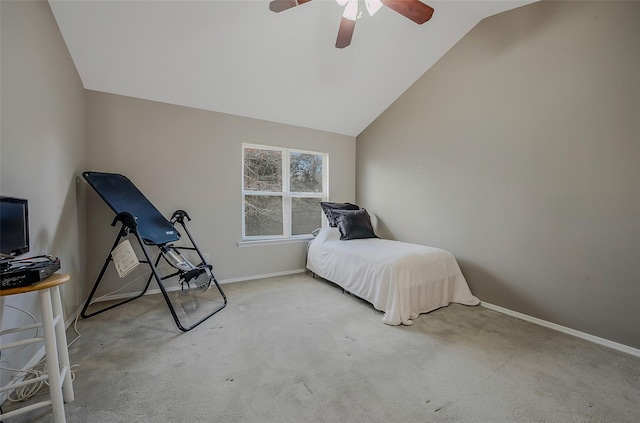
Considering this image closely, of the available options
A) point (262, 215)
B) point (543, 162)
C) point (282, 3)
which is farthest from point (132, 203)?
point (543, 162)

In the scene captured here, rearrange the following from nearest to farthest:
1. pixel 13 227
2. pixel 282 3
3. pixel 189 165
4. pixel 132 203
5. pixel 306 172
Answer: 1. pixel 13 227
2. pixel 282 3
3. pixel 132 203
4. pixel 189 165
5. pixel 306 172

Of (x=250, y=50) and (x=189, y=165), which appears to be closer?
(x=250, y=50)

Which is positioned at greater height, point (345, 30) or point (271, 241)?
point (345, 30)

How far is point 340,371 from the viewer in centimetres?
164

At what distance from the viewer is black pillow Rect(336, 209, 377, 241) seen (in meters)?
3.43

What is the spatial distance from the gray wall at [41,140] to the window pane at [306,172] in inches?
95.6

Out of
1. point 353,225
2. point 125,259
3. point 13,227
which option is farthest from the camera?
point 353,225

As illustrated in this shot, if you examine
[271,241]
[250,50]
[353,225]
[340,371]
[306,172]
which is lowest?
[340,371]

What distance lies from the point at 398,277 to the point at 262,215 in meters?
2.15

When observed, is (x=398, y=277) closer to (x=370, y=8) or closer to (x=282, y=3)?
(x=370, y=8)

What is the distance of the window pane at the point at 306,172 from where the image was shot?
3945 millimetres

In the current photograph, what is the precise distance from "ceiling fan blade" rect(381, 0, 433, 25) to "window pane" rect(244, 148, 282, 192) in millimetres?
2326

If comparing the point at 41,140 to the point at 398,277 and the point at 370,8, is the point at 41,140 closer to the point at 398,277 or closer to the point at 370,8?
the point at 370,8

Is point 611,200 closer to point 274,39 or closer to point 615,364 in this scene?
point 615,364
